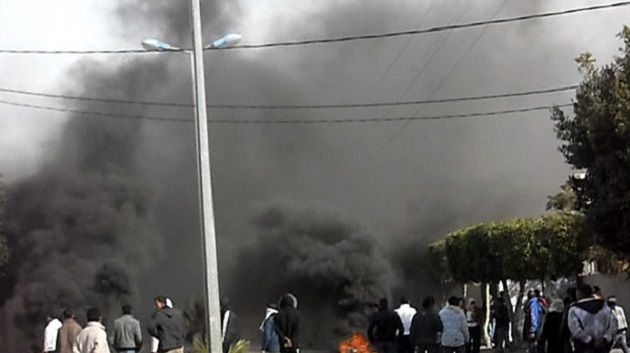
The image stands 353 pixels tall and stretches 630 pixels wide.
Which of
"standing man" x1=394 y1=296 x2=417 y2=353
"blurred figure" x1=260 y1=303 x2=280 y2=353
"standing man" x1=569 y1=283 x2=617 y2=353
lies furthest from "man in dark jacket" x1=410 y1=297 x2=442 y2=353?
"standing man" x1=569 y1=283 x2=617 y2=353

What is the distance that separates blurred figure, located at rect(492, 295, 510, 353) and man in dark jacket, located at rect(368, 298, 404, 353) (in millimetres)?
8409

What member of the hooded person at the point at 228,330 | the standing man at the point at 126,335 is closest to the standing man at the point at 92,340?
the standing man at the point at 126,335

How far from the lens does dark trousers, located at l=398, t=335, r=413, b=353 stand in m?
16.1

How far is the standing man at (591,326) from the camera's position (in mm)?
11133

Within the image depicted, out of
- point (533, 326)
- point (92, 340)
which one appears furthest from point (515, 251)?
point (92, 340)

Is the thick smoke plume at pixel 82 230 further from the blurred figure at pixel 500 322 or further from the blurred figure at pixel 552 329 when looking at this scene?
the blurred figure at pixel 552 329

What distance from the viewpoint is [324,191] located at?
2914 cm

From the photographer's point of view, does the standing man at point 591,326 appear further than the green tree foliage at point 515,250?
No

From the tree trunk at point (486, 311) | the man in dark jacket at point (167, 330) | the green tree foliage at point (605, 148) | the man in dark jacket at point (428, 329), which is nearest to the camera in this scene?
the green tree foliage at point (605, 148)

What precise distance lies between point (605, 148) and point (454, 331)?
10.7 ft

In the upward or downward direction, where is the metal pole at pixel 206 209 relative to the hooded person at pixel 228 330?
upward

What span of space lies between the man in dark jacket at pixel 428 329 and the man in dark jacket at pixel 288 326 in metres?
1.65

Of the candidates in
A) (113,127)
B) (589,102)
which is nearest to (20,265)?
(113,127)

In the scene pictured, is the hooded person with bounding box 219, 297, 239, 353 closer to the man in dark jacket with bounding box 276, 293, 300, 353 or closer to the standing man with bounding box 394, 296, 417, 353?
the man in dark jacket with bounding box 276, 293, 300, 353
